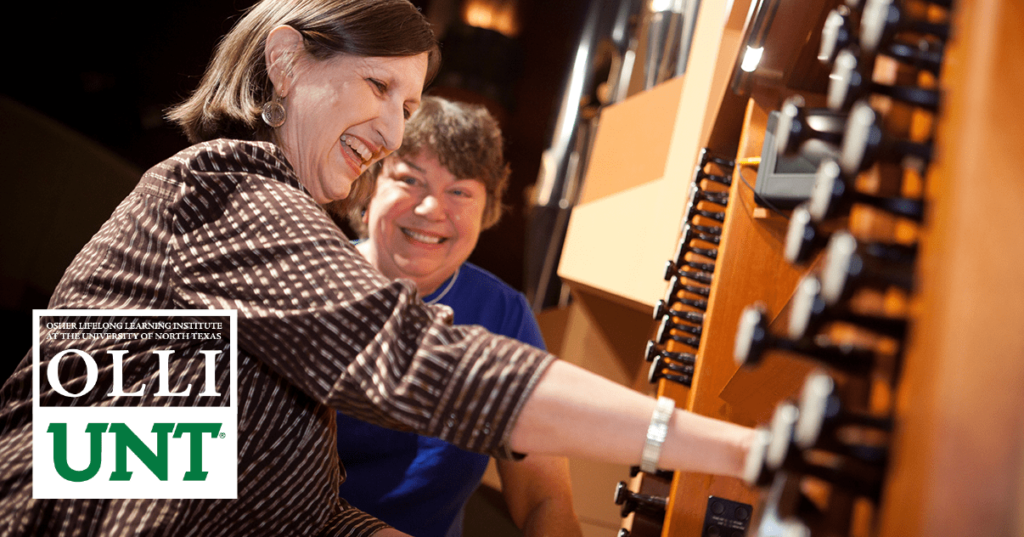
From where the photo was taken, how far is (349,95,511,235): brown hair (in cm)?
186

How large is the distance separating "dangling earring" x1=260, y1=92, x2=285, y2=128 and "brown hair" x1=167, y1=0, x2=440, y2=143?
1 centimetres

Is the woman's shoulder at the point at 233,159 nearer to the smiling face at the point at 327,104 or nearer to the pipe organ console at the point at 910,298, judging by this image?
the smiling face at the point at 327,104

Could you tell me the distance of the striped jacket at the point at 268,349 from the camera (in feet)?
2.21

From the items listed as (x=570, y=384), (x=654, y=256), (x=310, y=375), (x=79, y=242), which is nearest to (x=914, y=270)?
(x=570, y=384)

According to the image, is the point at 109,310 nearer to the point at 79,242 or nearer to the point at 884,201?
the point at 884,201

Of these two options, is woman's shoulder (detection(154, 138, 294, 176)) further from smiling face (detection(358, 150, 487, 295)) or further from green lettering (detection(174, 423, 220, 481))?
smiling face (detection(358, 150, 487, 295))

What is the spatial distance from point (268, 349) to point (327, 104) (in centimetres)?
49

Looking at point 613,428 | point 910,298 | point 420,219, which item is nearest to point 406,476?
point 420,219

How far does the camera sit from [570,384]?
664mm

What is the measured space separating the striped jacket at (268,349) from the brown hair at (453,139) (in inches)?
36.9

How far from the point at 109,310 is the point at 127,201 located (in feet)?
0.56

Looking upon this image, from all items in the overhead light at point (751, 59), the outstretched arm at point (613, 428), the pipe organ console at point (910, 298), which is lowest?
the outstretched arm at point (613, 428)

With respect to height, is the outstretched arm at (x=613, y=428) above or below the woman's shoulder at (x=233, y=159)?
below

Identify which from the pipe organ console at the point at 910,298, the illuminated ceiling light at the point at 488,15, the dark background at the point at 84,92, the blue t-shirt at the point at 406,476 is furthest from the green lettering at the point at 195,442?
the illuminated ceiling light at the point at 488,15
